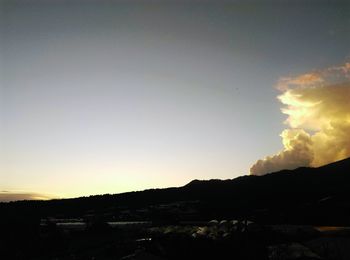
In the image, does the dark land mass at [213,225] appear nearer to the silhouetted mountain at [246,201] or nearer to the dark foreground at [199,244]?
the dark foreground at [199,244]

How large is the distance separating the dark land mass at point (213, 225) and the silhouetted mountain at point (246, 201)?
0.35 m

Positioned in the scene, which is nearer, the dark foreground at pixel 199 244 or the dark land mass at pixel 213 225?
the dark foreground at pixel 199 244

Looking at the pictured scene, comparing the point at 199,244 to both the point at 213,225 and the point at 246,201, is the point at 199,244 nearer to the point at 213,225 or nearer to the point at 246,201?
the point at 213,225

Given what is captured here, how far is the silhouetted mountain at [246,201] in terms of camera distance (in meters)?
89.1

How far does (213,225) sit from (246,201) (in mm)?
73270

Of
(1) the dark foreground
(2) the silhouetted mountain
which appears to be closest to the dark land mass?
(1) the dark foreground

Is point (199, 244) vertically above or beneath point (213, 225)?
beneath

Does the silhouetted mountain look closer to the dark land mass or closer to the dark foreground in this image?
the dark land mass

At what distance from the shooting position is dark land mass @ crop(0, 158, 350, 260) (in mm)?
43750

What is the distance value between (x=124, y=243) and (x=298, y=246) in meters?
34.9

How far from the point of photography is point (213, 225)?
5497 centimetres

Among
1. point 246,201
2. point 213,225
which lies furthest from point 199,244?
point 246,201

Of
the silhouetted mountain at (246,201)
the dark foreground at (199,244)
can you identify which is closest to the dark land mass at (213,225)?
the dark foreground at (199,244)

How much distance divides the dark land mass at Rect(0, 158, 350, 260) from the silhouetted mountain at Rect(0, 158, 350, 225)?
0.35 meters
